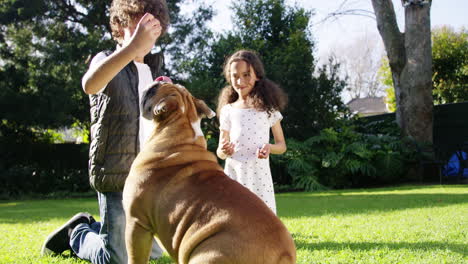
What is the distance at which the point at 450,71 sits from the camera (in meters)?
24.3

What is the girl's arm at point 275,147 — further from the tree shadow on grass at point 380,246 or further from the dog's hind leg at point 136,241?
the dog's hind leg at point 136,241

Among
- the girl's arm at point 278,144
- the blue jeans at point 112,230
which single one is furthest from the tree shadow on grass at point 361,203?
the blue jeans at point 112,230

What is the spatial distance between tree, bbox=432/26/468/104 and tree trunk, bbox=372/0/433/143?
26.9ft

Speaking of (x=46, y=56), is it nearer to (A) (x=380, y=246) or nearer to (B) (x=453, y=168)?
(A) (x=380, y=246)

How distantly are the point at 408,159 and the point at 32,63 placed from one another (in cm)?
1347

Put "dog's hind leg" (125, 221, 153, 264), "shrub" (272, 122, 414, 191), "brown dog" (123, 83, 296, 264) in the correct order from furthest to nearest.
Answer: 1. "shrub" (272, 122, 414, 191)
2. "dog's hind leg" (125, 221, 153, 264)
3. "brown dog" (123, 83, 296, 264)

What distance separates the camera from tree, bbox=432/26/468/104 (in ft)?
77.3

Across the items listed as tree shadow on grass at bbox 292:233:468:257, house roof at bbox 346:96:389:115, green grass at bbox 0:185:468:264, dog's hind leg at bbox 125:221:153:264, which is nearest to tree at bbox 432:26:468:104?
green grass at bbox 0:185:468:264

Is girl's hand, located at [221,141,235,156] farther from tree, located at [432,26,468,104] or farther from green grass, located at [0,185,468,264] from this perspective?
tree, located at [432,26,468,104]

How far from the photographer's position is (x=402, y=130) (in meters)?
17.3

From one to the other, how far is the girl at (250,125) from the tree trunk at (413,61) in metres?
13.0

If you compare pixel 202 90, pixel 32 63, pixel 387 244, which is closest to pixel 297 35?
pixel 202 90

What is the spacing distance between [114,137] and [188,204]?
135 centimetres

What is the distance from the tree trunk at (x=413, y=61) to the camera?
54.1 feet
